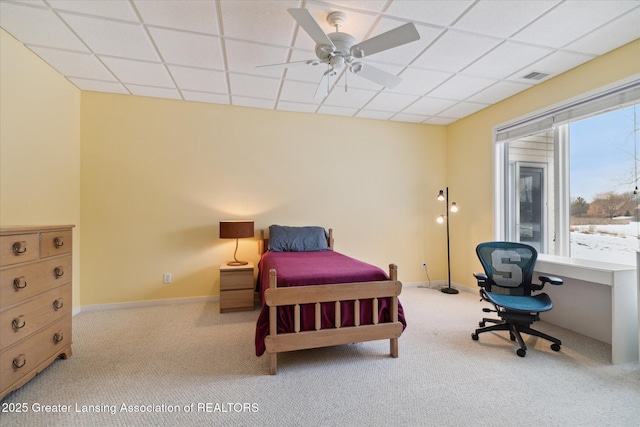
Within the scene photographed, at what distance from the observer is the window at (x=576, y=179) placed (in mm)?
2572

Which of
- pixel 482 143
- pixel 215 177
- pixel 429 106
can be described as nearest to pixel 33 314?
pixel 215 177

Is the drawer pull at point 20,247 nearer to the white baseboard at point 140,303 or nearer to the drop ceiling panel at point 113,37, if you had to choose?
the drop ceiling panel at point 113,37

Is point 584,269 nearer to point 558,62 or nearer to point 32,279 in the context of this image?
point 558,62

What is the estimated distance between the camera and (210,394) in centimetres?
182

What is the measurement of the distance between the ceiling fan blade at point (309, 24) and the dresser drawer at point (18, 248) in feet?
7.03

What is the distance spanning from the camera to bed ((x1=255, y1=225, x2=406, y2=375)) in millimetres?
2045

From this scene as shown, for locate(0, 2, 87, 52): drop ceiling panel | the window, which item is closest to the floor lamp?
the window

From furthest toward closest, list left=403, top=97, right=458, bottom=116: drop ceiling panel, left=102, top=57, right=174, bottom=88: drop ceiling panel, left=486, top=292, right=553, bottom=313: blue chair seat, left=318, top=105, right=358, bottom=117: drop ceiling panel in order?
left=318, top=105, right=358, bottom=117: drop ceiling panel, left=403, top=97, right=458, bottom=116: drop ceiling panel, left=102, top=57, right=174, bottom=88: drop ceiling panel, left=486, top=292, right=553, bottom=313: blue chair seat

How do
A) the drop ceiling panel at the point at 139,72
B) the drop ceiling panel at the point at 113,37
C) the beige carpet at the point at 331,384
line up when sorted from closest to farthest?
the beige carpet at the point at 331,384, the drop ceiling panel at the point at 113,37, the drop ceiling panel at the point at 139,72

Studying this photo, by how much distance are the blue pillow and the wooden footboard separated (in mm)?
1467

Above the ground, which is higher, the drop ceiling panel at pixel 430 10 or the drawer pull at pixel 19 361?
the drop ceiling panel at pixel 430 10

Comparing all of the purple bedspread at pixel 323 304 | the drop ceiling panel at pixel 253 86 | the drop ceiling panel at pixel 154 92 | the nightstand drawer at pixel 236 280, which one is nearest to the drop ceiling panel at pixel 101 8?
the drop ceiling panel at pixel 253 86

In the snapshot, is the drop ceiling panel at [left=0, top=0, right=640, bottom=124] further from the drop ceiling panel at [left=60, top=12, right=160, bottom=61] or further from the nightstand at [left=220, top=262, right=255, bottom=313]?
the nightstand at [left=220, top=262, right=255, bottom=313]

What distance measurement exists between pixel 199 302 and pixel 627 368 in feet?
13.9
